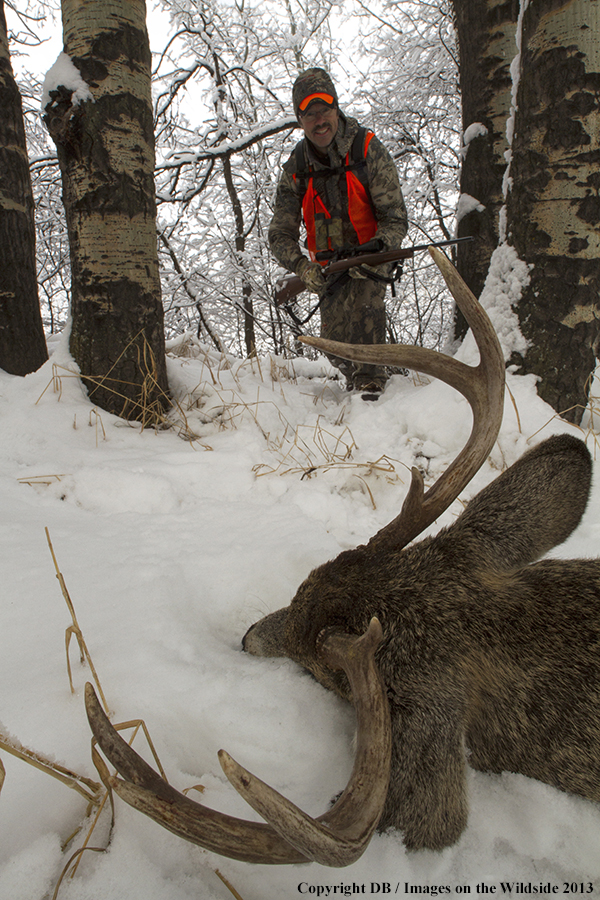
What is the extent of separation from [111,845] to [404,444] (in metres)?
2.41

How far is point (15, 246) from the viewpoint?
343cm

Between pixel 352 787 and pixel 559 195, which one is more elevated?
pixel 559 195

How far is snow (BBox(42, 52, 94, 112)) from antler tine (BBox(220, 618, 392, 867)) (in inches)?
132

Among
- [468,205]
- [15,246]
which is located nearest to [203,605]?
[15,246]

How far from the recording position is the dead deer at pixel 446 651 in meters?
0.88

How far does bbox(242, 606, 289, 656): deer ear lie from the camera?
4.94ft

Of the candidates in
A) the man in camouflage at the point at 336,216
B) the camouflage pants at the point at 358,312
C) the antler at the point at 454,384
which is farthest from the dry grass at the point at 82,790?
the camouflage pants at the point at 358,312

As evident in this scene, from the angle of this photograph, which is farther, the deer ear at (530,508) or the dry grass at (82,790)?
the deer ear at (530,508)

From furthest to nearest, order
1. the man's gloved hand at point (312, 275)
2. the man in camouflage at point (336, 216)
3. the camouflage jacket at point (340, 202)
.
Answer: the man's gloved hand at point (312, 275), the camouflage jacket at point (340, 202), the man in camouflage at point (336, 216)

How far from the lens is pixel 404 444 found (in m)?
2.99

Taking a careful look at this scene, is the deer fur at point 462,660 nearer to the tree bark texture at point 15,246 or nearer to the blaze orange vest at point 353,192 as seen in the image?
the tree bark texture at point 15,246

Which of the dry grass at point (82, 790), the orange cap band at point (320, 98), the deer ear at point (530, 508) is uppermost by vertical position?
the orange cap band at point (320, 98)

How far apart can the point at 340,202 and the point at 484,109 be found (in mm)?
1540

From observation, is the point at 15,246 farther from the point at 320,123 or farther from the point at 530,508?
the point at 530,508
